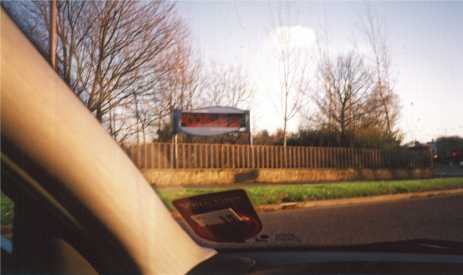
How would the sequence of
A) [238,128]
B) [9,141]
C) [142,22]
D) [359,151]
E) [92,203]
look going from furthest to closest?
1. [359,151]
2. [238,128]
3. [142,22]
4. [92,203]
5. [9,141]

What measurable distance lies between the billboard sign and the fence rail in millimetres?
105

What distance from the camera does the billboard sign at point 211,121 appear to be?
197 cm

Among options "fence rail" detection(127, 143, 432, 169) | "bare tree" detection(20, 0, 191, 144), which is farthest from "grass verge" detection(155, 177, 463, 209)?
"bare tree" detection(20, 0, 191, 144)

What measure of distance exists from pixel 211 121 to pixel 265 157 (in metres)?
0.64

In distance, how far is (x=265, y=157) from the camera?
2.64 m

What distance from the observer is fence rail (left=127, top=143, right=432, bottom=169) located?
6.15 feet

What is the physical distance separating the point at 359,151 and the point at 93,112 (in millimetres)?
1969

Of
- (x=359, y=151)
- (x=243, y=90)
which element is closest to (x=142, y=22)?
(x=243, y=90)

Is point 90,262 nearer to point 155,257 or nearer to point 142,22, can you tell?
point 155,257

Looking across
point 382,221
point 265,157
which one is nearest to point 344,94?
point 265,157

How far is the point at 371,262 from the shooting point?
1.69 meters

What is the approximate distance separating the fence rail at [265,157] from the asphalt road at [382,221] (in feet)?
2.72

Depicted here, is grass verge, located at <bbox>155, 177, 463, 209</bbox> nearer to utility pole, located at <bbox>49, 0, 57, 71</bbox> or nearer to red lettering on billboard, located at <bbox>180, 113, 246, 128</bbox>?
red lettering on billboard, located at <bbox>180, 113, 246, 128</bbox>

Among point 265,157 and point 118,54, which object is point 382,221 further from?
point 118,54
